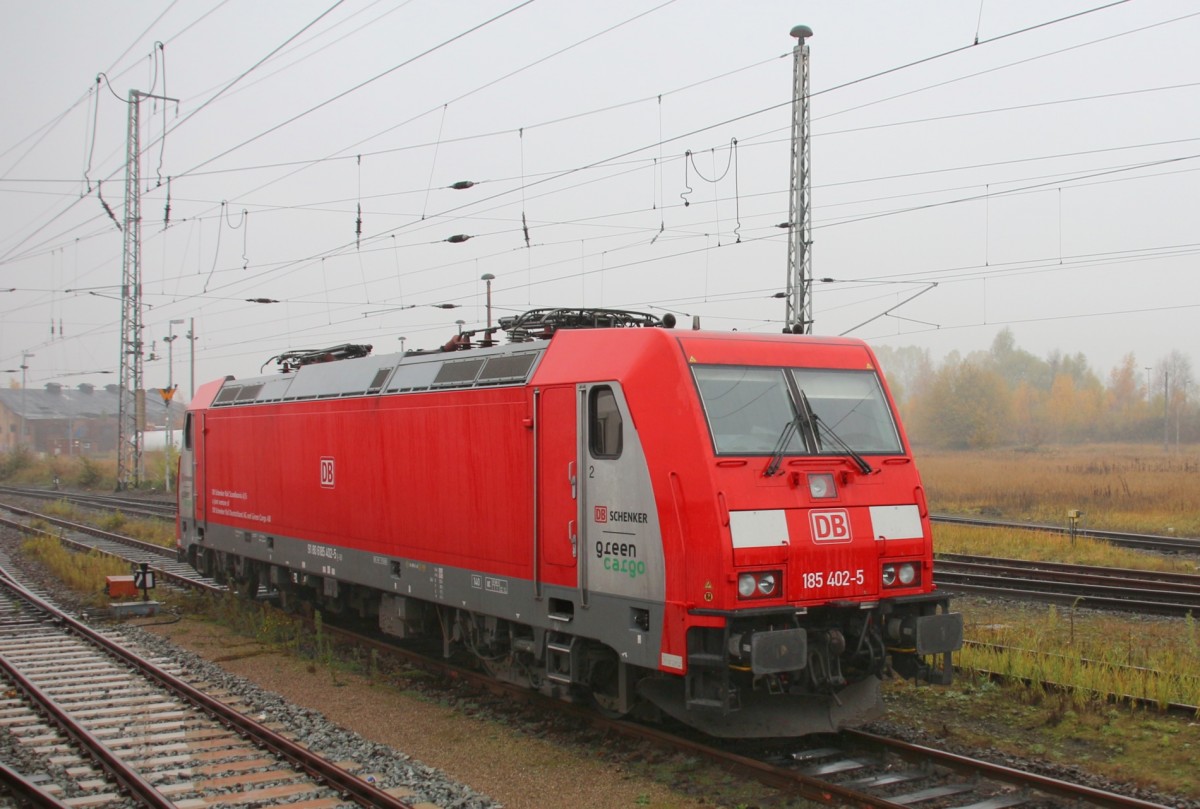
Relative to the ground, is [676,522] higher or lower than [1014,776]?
higher

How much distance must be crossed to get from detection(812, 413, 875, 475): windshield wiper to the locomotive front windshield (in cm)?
1

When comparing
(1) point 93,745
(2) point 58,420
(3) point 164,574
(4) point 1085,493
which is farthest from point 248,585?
(2) point 58,420

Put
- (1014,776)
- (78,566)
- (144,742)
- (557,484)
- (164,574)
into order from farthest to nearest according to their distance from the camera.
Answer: (78,566) < (164,574) < (144,742) < (557,484) < (1014,776)

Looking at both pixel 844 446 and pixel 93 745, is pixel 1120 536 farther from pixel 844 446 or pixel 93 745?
pixel 93 745

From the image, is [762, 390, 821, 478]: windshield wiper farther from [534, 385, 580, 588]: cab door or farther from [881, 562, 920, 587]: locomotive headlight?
[534, 385, 580, 588]: cab door

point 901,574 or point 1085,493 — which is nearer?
point 901,574

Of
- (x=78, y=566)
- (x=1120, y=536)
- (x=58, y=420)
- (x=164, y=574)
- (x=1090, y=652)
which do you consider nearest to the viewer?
(x=1090, y=652)

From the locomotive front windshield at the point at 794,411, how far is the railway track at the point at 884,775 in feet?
7.57

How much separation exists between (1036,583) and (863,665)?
901 centimetres

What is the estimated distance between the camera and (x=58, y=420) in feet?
333

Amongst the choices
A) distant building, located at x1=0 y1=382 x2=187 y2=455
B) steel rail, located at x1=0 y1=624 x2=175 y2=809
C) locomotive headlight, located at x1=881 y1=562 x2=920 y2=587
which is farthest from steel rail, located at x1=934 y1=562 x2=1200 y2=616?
distant building, located at x1=0 y1=382 x2=187 y2=455

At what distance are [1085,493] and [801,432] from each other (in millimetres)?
27182

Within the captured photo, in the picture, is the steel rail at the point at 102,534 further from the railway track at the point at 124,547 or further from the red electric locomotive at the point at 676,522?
the red electric locomotive at the point at 676,522

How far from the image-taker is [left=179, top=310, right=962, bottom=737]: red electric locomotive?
305 inches
